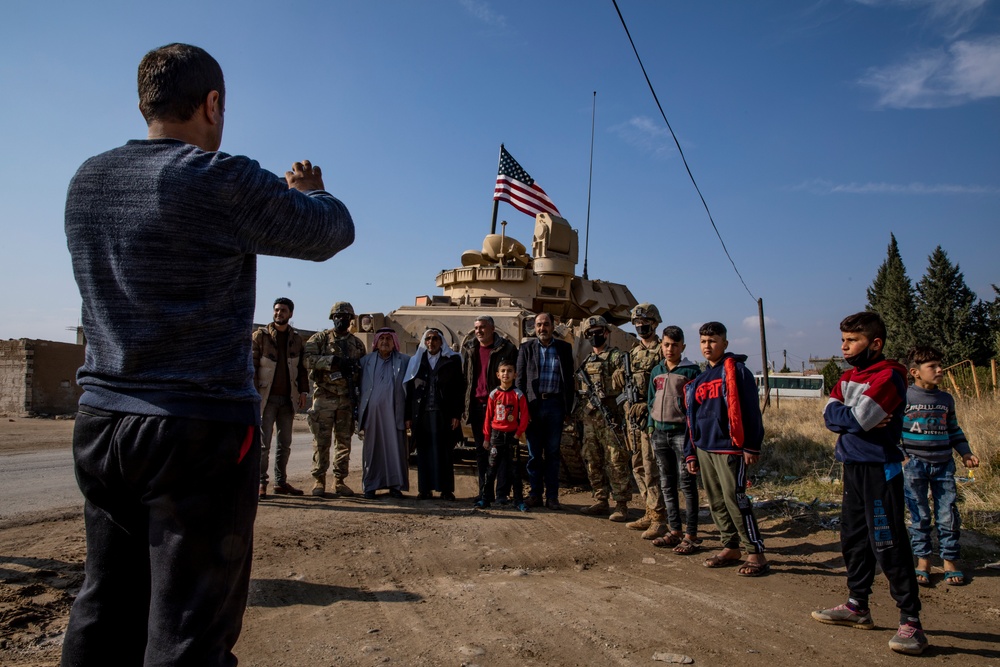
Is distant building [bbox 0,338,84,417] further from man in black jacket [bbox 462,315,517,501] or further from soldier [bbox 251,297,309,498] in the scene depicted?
man in black jacket [bbox 462,315,517,501]

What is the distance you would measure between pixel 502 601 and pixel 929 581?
305 cm

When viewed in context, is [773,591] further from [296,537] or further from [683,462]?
[296,537]

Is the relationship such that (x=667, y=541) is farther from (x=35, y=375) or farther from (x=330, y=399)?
(x=35, y=375)

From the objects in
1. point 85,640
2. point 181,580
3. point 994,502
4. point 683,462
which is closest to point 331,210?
point 181,580

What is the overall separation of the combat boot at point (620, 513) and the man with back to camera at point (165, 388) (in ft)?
17.2

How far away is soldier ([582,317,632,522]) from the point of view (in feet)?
21.6

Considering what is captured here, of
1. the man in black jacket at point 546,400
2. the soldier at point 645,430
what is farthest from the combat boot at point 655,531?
the man in black jacket at point 546,400

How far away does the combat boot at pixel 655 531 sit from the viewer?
5.78 meters

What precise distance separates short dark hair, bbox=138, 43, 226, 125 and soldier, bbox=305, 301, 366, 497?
222 inches

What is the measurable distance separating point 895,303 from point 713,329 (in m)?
34.6

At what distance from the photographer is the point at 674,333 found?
5.92 meters

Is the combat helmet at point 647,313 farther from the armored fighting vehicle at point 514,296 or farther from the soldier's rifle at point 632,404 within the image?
the armored fighting vehicle at point 514,296

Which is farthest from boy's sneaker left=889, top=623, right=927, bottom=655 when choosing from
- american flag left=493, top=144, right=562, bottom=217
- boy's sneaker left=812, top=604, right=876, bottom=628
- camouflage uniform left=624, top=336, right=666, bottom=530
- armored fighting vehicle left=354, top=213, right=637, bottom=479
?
american flag left=493, top=144, right=562, bottom=217

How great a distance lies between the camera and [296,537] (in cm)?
517
